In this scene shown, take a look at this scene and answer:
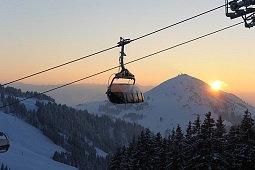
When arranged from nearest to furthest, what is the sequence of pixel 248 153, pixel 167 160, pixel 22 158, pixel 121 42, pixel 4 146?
pixel 121 42 < pixel 4 146 < pixel 248 153 < pixel 167 160 < pixel 22 158

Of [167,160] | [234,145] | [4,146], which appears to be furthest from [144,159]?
[4,146]

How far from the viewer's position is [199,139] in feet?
101

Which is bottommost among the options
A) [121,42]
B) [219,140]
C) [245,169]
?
[245,169]

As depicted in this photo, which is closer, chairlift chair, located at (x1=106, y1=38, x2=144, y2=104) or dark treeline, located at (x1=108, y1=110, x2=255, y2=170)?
chairlift chair, located at (x1=106, y1=38, x2=144, y2=104)

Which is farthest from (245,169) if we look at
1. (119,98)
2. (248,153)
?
(119,98)

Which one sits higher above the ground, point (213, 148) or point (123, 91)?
point (123, 91)

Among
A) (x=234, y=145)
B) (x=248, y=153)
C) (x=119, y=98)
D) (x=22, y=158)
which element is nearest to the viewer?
(x=119, y=98)

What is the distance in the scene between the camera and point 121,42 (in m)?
13.7

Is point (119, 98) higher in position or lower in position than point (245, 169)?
higher

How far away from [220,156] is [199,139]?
1.98m

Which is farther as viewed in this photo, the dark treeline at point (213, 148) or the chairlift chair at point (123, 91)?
the dark treeline at point (213, 148)

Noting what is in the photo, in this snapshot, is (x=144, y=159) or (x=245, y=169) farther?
(x=144, y=159)

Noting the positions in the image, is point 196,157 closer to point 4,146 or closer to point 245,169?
point 245,169

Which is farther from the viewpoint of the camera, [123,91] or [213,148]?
[213,148]
